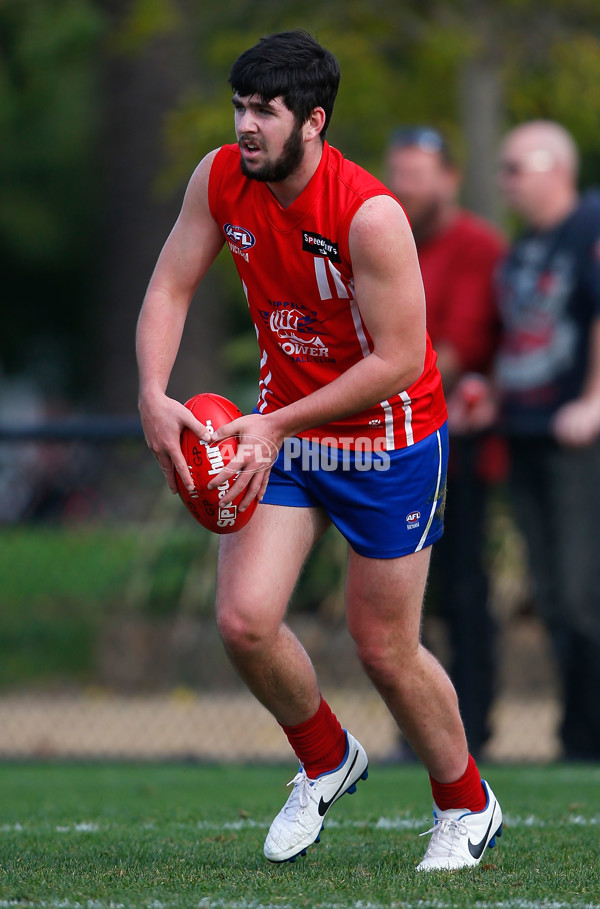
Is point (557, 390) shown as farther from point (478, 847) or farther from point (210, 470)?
point (210, 470)

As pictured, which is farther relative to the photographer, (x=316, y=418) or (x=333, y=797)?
→ (x=333, y=797)

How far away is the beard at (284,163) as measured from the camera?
352cm

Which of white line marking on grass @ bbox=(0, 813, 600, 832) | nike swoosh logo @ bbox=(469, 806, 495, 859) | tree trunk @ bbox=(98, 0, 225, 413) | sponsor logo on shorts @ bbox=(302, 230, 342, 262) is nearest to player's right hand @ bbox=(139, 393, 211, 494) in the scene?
sponsor logo on shorts @ bbox=(302, 230, 342, 262)

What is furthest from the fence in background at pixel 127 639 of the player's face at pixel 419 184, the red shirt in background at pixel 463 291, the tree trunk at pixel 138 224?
the tree trunk at pixel 138 224

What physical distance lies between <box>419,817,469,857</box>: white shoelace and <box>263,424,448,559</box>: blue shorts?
801 millimetres

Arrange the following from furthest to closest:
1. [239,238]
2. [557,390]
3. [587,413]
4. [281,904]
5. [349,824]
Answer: [557,390] → [587,413] → [349,824] → [239,238] → [281,904]

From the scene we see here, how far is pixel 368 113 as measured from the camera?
392 inches

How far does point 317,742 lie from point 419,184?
11.3ft

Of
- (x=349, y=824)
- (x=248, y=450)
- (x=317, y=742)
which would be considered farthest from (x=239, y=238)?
(x=349, y=824)

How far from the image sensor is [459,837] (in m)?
3.81

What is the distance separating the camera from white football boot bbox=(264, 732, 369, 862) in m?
3.81

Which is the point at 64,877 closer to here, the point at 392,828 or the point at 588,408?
the point at 392,828

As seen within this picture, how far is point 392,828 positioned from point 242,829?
523 millimetres

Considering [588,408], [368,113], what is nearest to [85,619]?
[588,408]
